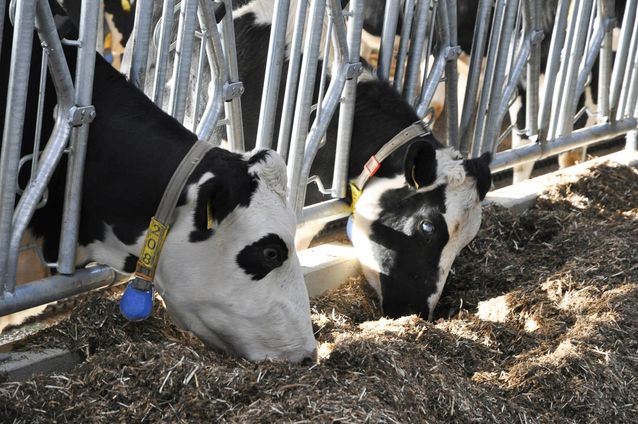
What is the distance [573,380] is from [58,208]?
2.15 meters

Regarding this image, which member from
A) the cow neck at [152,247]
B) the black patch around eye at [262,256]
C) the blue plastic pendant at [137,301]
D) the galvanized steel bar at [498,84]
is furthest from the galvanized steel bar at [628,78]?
the blue plastic pendant at [137,301]

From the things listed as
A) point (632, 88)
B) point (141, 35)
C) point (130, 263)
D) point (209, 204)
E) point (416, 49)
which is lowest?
point (130, 263)

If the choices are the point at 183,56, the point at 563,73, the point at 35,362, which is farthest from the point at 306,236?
the point at 35,362

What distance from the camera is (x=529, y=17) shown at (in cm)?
639

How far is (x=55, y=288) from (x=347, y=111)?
208cm

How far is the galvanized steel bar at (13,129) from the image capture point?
343 centimetres

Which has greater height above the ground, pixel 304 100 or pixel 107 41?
pixel 304 100

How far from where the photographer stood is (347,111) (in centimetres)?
527

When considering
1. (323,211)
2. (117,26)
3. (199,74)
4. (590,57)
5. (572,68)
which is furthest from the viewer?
(117,26)

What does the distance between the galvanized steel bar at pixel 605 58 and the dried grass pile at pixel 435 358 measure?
6.24ft

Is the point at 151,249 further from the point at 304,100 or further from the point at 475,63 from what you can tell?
the point at 475,63

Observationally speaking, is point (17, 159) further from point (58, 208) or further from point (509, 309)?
point (509, 309)

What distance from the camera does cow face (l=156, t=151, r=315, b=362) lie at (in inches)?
142

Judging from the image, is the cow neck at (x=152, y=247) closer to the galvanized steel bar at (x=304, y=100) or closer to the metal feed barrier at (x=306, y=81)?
the metal feed barrier at (x=306, y=81)
